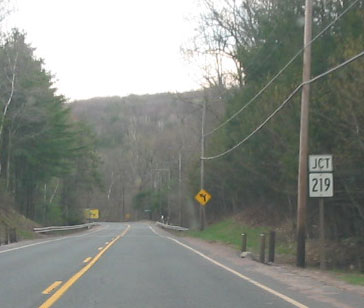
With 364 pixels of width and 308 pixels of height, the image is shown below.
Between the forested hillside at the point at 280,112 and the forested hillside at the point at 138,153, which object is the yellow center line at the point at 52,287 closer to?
the forested hillside at the point at 280,112

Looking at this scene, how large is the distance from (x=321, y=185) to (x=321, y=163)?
25.7 inches

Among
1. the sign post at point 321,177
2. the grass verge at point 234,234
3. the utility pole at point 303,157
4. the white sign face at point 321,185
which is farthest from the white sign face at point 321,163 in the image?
the grass verge at point 234,234

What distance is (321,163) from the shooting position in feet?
59.3

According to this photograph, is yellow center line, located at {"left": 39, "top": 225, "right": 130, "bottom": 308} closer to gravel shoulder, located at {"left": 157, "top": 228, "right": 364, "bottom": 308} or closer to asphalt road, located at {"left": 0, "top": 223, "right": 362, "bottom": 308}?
asphalt road, located at {"left": 0, "top": 223, "right": 362, "bottom": 308}

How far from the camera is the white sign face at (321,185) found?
709 inches

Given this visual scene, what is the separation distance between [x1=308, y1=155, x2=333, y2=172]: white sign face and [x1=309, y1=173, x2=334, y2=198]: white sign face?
15 cm

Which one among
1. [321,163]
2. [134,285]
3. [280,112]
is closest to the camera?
[134,285]

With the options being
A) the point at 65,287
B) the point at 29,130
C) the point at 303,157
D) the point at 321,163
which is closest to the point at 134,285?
the point at 65,287

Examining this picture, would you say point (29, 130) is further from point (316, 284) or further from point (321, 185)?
point (316, 284)

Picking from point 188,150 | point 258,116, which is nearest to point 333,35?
point 258,116

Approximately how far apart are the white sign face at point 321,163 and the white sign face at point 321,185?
152 mm

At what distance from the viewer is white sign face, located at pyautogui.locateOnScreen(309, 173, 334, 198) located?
18.0 metres

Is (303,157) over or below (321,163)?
over

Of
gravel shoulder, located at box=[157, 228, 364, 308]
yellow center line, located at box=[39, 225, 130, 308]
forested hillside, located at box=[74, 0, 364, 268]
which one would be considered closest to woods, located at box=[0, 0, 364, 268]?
forested hillside, located at box=[74, 0, 364, 268]
